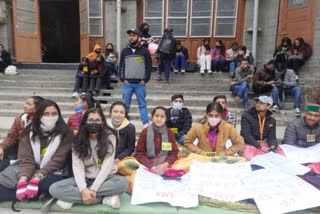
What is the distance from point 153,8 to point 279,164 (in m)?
7.12

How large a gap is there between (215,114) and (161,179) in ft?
3.76

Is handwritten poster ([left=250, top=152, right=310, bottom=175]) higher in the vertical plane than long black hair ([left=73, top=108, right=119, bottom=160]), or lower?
lower

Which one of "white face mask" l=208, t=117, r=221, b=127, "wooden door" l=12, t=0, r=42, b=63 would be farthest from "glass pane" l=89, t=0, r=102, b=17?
"white face mask" l=208, t=117, r=221, b=127

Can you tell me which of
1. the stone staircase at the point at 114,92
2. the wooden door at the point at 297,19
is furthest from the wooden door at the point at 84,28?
the wooden door at the point at 297,19

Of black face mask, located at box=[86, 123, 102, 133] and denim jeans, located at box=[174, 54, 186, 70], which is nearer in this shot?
black face mask, located at box=[86, 123, 102, 133]

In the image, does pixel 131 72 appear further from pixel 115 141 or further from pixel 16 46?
pixel 16 46

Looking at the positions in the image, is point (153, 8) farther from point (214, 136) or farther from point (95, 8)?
point (214, 136)

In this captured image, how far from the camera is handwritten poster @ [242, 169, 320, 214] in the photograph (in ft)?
8.33

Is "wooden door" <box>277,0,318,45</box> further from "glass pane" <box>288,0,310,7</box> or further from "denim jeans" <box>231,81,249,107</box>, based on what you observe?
"denim jeans" <box>231,81,249,107</box>

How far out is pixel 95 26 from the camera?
365 inches

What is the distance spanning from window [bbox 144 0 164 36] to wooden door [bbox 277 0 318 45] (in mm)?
3628

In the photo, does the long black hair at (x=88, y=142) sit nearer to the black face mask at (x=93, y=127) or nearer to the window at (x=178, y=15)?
the black face mask at (x=93, y=127)

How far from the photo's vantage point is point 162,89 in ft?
23.4

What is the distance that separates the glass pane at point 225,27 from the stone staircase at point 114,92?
2069 mm
